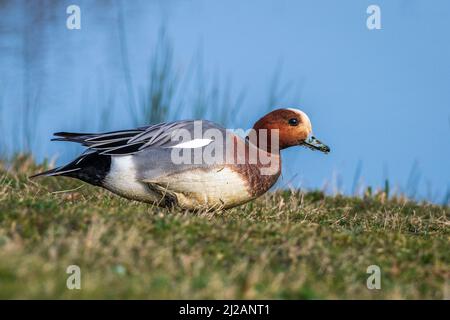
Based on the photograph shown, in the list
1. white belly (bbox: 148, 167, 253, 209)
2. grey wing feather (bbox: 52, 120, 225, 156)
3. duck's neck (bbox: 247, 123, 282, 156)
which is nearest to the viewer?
white belly (bbox: 148, 167, 253, 209)

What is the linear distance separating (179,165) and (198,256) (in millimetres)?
1359

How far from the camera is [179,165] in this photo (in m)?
5.50

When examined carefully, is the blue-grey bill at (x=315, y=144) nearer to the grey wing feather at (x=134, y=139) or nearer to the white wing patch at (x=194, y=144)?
the grey wing feather at (x=134, y=139)

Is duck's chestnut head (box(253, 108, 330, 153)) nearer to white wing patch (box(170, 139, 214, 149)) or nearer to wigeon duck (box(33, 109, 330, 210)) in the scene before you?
wigeon duck (box(33, 109, 330, 210))

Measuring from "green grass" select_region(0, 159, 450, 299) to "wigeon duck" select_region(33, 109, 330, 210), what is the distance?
196 mm

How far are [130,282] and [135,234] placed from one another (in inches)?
30.7

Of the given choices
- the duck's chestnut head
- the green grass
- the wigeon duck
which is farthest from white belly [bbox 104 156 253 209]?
the duck's chestnut head

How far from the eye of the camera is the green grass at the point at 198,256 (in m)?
3.49

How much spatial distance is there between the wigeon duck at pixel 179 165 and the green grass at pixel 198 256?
20cm

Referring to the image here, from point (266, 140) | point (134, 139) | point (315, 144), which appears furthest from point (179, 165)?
point (315, 144)

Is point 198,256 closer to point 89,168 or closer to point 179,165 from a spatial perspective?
point 179,165

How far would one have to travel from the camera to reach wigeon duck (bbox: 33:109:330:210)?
5.51 metres
